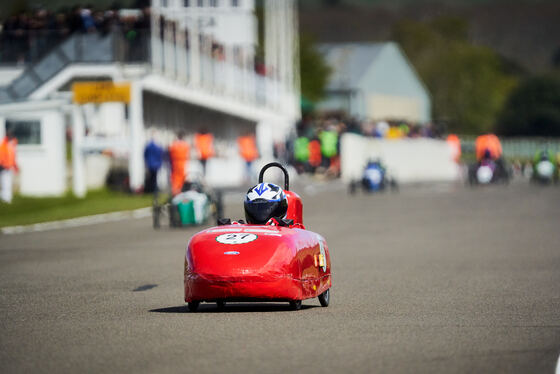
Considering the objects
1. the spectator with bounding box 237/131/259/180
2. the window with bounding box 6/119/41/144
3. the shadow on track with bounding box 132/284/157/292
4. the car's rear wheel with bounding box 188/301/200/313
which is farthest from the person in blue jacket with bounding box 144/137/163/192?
the car's rear wheel with bounding box 188/301/200/313

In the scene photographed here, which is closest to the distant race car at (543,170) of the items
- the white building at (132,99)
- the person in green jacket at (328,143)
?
the person in green jacket at (328,143)

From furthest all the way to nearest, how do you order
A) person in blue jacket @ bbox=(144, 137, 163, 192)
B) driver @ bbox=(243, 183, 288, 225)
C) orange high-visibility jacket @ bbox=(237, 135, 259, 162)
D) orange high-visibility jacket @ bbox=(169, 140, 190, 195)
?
orange high-visibility jacket @ bbox=(237, 135, 259, 162) → person in blue jacket @ bbox=(144, 137, 163, 192) → orange high-visibility jacket @ bbox=(169, 140, 190, 195) → driver @ bbox=(243, 183, 288, 225)

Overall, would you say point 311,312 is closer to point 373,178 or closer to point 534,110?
point 373,178

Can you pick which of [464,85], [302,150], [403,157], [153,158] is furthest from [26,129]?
[464,85]

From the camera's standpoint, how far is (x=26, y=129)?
36594 millimetres

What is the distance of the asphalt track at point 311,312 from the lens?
326 inches

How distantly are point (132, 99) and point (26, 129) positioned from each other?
9.79 ft

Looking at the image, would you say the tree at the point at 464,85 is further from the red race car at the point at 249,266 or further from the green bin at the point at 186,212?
the red race car at the point at 249,266

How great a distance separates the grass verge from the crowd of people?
462 cm

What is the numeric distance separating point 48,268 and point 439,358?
30.1ft

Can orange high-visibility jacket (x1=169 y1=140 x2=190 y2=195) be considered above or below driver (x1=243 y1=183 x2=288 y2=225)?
below

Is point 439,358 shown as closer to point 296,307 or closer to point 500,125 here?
point 296,307

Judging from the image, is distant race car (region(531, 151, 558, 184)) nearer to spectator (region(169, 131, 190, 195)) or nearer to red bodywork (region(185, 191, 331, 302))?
spectator (region(169, 131, 190, 195))

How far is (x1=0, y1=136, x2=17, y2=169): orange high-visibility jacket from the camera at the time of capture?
102 feet
